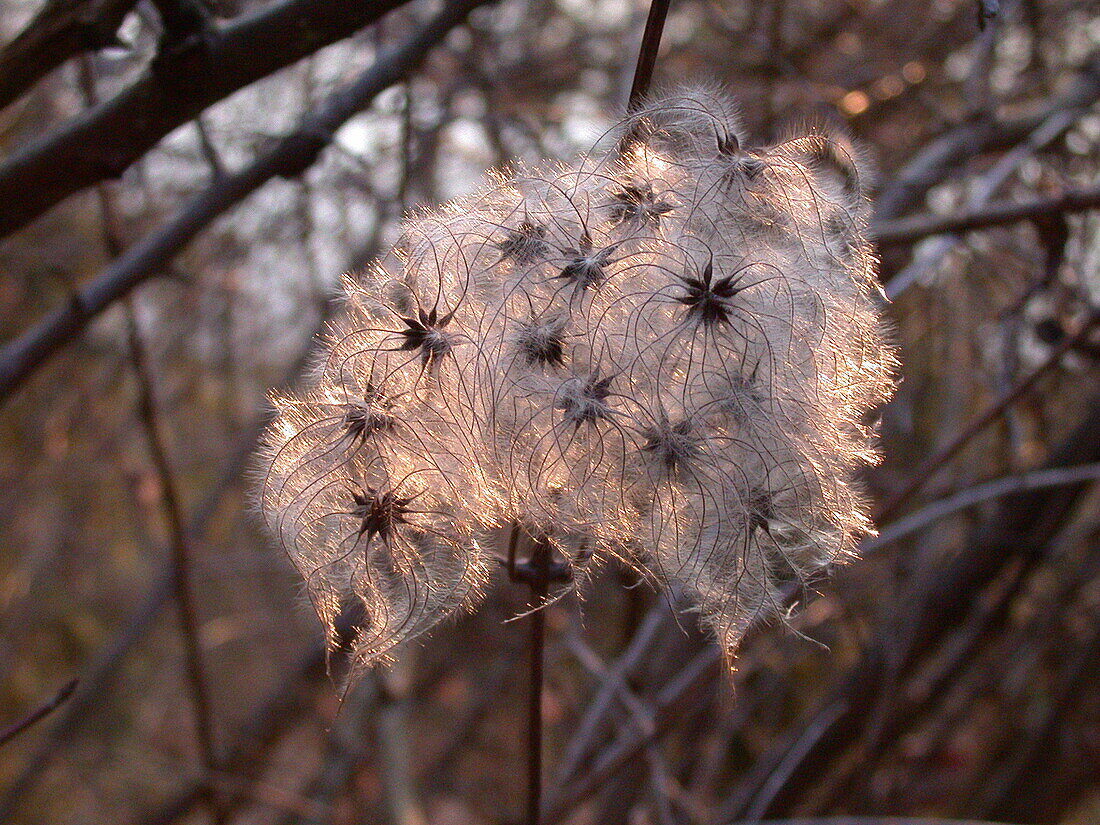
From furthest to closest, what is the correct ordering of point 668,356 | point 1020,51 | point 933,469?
point 1020,51 < point 933,469 < point 668,356

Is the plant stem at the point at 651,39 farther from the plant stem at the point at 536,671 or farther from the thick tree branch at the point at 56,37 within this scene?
the thick tree branch at the point at 56,37

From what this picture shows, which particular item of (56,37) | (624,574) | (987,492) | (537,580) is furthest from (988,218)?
(56,37)

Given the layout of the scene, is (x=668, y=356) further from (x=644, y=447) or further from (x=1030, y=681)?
(x=1030, y=681)

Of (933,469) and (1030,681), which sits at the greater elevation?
(933,469)

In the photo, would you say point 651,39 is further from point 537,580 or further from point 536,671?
point 536,671

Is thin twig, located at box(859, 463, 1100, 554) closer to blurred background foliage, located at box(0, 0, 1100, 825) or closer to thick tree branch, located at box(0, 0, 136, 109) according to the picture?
blurred background foliage, located at box(0, 0, 1100, 825)

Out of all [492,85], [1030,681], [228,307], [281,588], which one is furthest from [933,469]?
[281,588]
